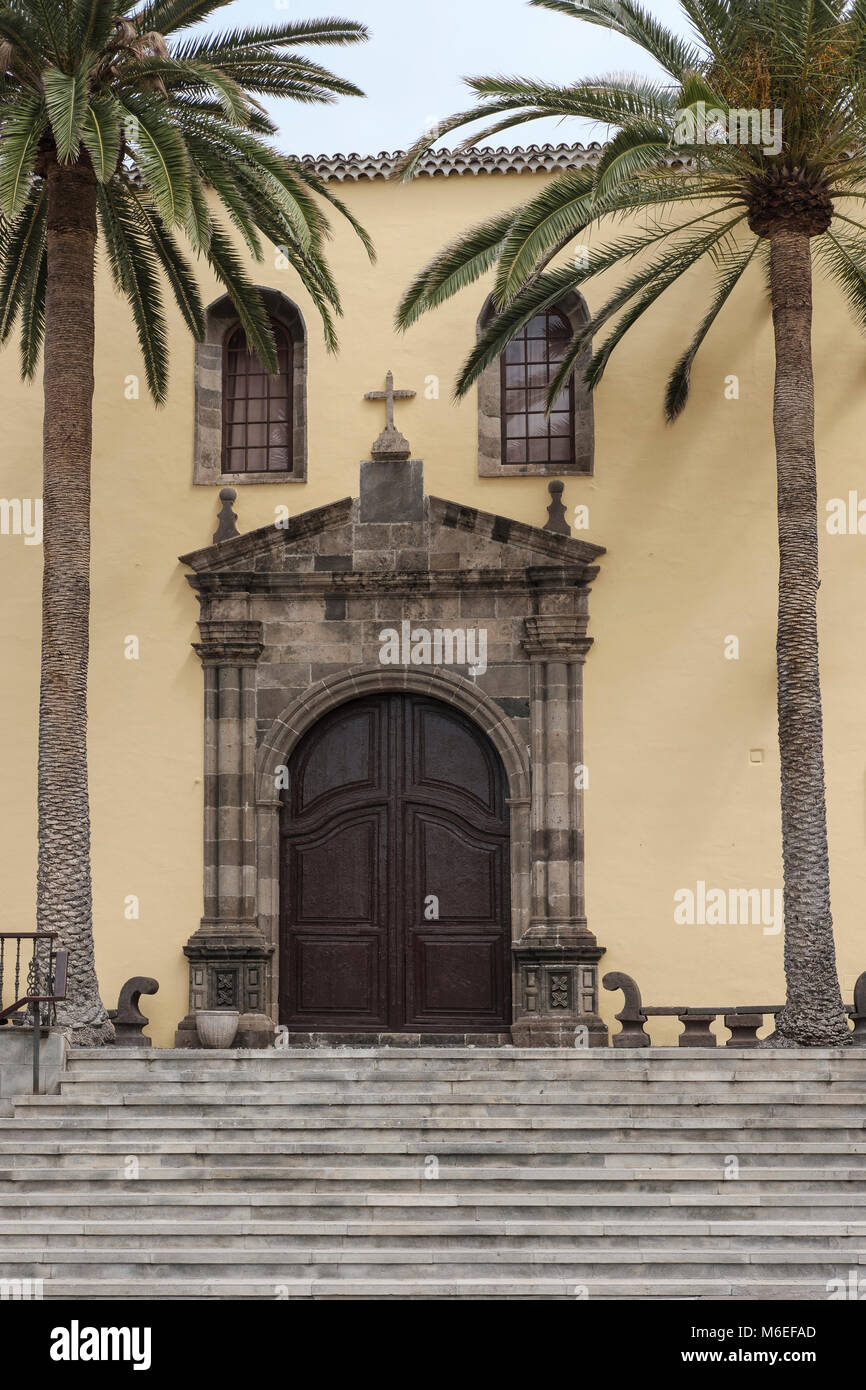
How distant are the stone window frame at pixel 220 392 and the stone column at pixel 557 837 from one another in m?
2.54

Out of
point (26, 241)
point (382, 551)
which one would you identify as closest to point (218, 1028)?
point (382, 551)

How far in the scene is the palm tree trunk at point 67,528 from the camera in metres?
13.4

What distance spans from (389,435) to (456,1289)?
8.37m

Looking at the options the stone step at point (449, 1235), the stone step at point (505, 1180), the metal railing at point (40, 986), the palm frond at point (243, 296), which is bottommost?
the stone step at point (449, 1235)

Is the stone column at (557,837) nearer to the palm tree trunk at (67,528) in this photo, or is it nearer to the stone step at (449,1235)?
the palm tree trunk at (67,528)

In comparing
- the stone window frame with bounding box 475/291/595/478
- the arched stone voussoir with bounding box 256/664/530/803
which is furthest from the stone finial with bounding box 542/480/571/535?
the arched stone voussoir with bounding box 256/664/530/803

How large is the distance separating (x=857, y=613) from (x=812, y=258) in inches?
124

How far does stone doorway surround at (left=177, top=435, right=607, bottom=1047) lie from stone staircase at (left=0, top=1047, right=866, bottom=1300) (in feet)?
9.80

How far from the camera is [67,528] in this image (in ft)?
45.0

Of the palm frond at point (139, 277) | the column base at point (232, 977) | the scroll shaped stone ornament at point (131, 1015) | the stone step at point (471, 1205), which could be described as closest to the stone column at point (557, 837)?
the column base at point (232, 977)

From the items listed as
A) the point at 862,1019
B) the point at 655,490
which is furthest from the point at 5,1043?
the point at 655,490

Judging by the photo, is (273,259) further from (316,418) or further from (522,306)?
(522,306)

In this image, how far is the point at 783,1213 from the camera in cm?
1038

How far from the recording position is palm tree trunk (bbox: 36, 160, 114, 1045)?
13.4 m
